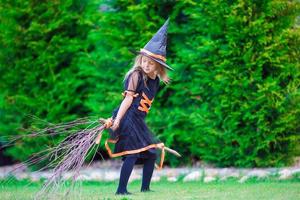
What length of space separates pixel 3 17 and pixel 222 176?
14.3 ft

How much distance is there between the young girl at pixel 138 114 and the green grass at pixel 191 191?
0.35 meters

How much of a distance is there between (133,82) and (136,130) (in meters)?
0.51

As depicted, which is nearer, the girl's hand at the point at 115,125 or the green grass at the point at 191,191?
the green grass at the point at 191,191

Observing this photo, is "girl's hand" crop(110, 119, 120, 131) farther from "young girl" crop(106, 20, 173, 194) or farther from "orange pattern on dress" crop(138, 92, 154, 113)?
"orange pattern on dress" crop(138, 92, 154, 113)

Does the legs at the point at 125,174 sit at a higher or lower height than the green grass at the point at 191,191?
higher

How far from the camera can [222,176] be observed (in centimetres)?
888

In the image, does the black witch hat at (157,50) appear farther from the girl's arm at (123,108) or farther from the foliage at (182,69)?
the foliage at (182,69)

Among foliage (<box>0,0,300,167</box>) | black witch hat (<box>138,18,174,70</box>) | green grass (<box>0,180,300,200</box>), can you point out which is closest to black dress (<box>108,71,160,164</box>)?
black witch hat (<box>138,18,174,70</box>)

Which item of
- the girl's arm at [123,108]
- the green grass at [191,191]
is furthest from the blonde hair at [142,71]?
the green grass at [191,191]

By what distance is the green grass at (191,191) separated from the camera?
6.54 meters

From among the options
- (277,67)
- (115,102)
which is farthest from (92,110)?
(277,67)

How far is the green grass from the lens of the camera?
654 cm

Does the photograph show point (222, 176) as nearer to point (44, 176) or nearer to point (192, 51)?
point (192, 51)

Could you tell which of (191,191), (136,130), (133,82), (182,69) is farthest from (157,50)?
(182,69)
